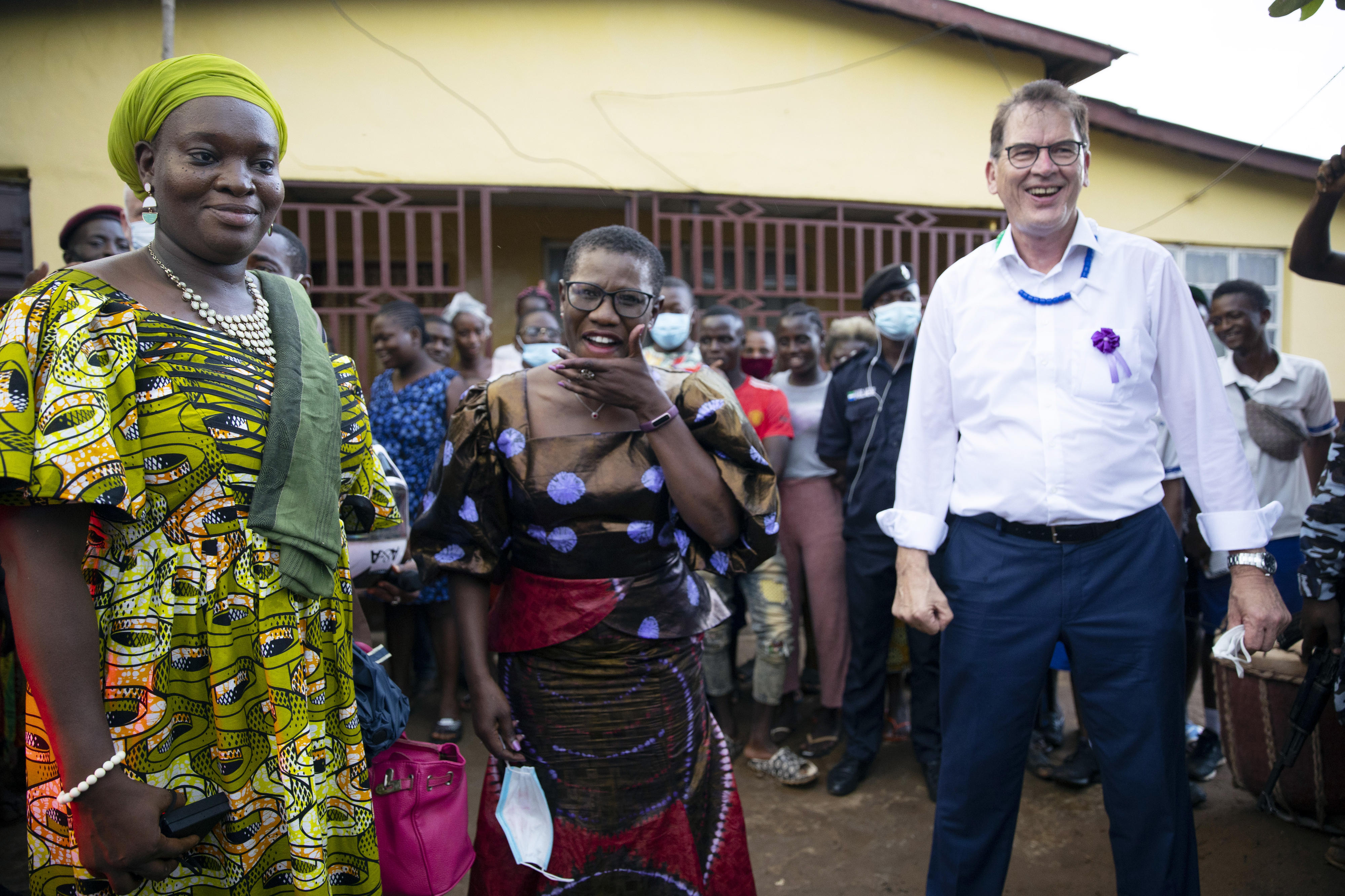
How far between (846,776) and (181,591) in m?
2.92

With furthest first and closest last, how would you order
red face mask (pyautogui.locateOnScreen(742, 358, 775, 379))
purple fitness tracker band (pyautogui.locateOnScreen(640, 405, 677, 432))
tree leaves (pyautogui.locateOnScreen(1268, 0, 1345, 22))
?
red face mask (pyautogui.locateOnScreen(742, 358, 775, 379)), purple fitness tracker band (pyautogui.locateOnScreen(640, 405, 677, 432)), tree leaves (pyautogui.locateOnScreen(1268, 0, 1345, 22))

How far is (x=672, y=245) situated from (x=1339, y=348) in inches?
251

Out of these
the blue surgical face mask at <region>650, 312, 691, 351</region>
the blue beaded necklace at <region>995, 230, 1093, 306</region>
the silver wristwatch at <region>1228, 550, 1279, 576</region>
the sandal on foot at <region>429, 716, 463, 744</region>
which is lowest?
the sandal on foot at <region>429, 716, 463, 744</region>

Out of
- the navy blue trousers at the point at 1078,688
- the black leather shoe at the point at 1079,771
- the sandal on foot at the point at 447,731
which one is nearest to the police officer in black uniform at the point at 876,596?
the black leather shoe at the point at 1079,771

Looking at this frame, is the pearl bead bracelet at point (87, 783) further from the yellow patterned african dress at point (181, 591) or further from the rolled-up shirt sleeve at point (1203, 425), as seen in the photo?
the rolled-up shirt sleeve at point (1203, 425)

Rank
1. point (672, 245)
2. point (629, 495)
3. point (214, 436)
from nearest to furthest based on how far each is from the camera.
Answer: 1. point (214, 436)
2. point (629, 495)
3. point (672, 245)

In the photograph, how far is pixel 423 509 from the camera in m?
1.98

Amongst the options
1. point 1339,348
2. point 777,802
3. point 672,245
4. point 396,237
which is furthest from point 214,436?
point 1339,348

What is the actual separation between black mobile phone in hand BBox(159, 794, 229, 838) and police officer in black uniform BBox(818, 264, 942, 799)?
9.03ft

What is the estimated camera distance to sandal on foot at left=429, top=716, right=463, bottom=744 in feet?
13.0

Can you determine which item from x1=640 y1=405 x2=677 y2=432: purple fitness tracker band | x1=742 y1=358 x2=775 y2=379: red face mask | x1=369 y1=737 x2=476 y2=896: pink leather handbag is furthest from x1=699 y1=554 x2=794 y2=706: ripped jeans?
x1=369 y1=737 x2=476 y2=896: pink leather handbag

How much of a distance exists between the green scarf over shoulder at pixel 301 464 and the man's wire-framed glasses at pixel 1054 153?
168 cm

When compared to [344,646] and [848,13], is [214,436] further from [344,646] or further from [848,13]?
[848,13]

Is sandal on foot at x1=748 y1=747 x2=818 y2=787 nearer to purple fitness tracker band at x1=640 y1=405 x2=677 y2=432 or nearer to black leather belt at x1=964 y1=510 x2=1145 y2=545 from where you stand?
black leather belt at x1=964 y1=510 x2=1145 y2=545
